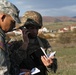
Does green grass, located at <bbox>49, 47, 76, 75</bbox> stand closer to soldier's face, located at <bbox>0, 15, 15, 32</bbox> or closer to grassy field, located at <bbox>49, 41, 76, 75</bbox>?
grassy field, located at <bbox>49, 41, 76, 75</bbox>

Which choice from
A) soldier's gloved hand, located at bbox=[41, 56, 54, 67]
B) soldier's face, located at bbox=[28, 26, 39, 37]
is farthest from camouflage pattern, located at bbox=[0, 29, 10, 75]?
soldier's face, located at bbox=[28, 26, 39, 37]

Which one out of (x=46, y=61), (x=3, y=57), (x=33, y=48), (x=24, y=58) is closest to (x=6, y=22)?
(x=3, y=57)

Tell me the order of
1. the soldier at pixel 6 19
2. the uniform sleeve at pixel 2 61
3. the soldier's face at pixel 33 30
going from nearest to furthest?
the uniform sleeve at pixel 2 61 → the soldier at pixel 6 19 → the soldier's face at pixel 33 30

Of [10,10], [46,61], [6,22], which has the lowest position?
[46,61]

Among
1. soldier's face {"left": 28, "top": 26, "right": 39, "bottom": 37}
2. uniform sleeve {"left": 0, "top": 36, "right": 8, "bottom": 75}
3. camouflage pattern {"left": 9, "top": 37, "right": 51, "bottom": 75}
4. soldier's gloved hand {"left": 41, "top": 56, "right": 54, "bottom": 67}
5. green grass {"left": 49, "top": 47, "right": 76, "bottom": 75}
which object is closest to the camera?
uniform sleeve {"left": 0, "top": 36, "right": 8, "bottom": 75}

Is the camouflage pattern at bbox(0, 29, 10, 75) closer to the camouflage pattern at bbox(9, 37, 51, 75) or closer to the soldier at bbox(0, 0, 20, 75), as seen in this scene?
the soldier at bbox(0, 0, 20, 75)

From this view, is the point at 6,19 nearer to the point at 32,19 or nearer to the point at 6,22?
the point at 6,22

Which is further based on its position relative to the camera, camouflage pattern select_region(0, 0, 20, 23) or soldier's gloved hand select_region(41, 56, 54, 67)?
soldier's gloved hand select_region(41, 56, 54, 67)

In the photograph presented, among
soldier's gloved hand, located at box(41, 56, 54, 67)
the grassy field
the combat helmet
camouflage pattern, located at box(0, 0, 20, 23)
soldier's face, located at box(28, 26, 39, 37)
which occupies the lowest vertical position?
the grassy field

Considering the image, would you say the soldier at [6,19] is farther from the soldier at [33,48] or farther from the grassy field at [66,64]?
the grassy field at [66,64]

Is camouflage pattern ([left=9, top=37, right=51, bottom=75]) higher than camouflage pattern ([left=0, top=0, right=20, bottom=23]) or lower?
lower

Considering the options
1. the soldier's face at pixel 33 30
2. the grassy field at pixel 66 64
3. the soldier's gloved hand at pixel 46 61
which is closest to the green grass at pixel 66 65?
the grassy field at pixel 66 64

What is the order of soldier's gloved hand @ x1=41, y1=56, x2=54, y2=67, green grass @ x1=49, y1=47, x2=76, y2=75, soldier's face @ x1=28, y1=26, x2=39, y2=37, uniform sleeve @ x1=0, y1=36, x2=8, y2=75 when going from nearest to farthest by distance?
uniform sleeve @ x1=0, y1=36, x2=8, y2=75 < soldier's gloved hand @ x1=41, y1=56, x2=54, y2=67 < soldier's face @ x1=28, y1=26, x2=39, y2=37 < green grass @ x1=49, y1=47, x2=76, y2=75

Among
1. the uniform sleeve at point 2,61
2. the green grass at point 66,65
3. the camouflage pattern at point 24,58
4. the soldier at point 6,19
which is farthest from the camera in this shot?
the green grass at point 66,65
